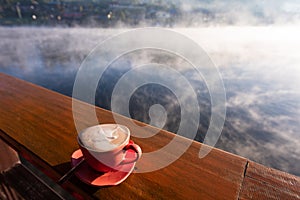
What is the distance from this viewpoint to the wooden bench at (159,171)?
490 millimetres

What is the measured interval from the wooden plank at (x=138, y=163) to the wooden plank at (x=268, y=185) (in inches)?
1.0

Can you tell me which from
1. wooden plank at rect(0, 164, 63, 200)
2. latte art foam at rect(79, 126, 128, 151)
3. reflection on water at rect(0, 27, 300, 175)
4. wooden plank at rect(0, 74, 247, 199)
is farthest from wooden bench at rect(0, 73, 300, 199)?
reflection on water at rect(0, 27, 300, 175)

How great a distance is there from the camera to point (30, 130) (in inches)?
30.2

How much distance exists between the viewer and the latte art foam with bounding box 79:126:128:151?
46 centimetres

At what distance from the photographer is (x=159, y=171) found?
1.86 feet

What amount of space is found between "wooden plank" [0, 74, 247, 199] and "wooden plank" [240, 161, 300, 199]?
0.08ft

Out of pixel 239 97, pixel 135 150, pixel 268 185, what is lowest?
pixel 239 97

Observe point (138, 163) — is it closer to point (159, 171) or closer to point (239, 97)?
point (159, 171)

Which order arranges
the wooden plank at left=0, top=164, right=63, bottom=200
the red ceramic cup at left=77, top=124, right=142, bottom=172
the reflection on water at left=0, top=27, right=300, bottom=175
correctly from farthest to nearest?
the reflection on water at left=0, top=27, right=300, bottom=175
the wooden plank at left=0, top=164, right=63, bottom=200
the red ceramic cup at left=77, top=124, right=142, bottom=172

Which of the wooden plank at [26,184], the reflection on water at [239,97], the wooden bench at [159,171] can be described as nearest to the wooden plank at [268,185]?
the wooden bench at [159,171]

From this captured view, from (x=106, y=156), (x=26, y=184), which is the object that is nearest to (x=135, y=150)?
(x=106, y=156)

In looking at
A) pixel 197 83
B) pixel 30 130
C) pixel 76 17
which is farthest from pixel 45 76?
pixel 76 17

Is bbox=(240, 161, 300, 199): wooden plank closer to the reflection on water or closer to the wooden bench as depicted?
the wooden bench

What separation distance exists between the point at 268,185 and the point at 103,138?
20.6 inches
